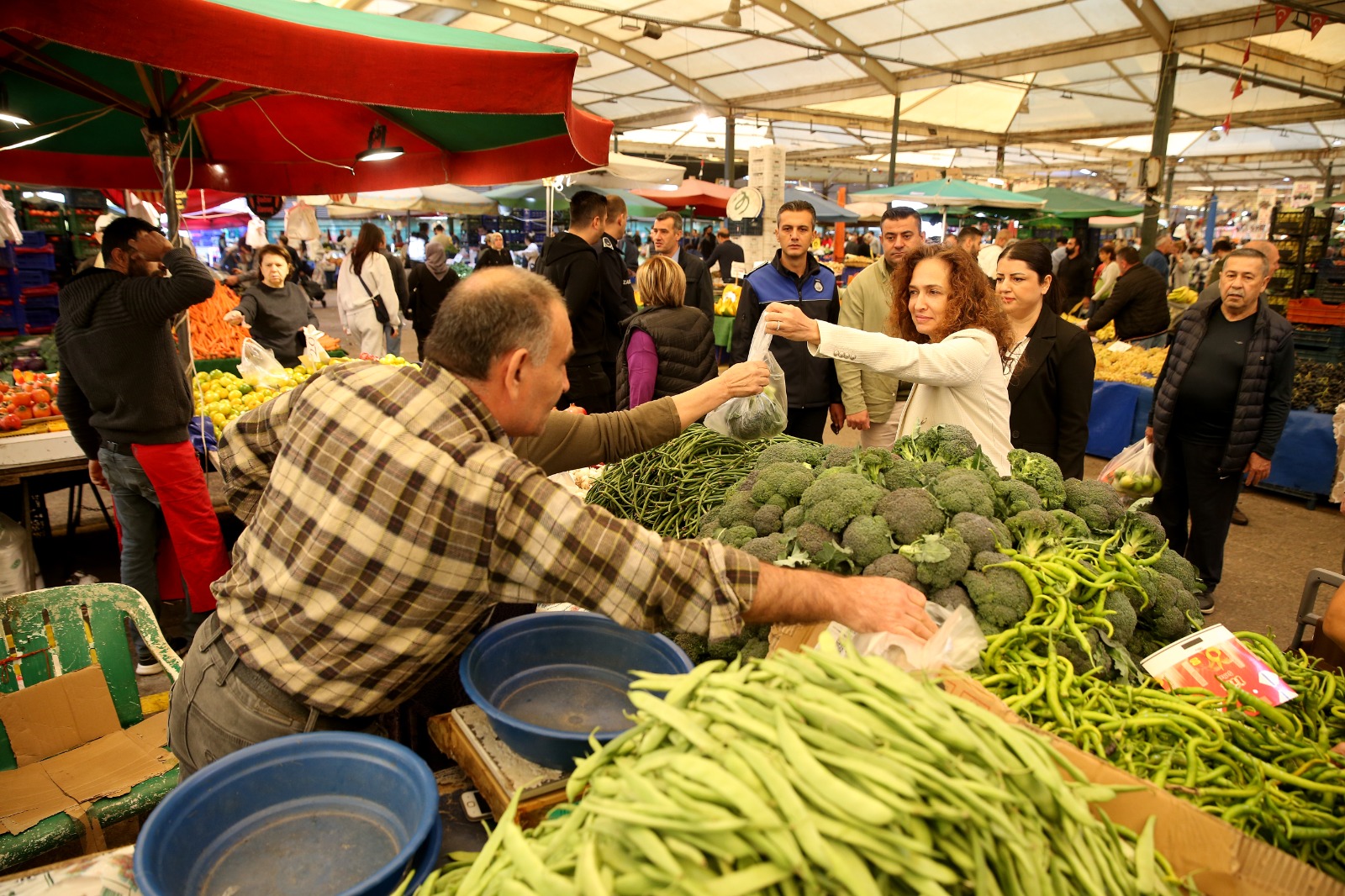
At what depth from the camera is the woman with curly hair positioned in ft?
9.12

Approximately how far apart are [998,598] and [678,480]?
1.48 m

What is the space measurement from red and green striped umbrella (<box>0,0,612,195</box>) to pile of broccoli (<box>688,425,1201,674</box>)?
186cm

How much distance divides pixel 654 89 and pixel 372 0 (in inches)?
322

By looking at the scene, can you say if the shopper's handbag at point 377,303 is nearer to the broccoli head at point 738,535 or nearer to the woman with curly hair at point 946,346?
the woman with curly hair at point 946,346

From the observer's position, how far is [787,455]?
2.69m

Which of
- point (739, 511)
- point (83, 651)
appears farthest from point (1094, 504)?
point (83, 651)

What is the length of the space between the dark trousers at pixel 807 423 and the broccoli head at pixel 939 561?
8.63 feet

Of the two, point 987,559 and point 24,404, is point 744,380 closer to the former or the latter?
point 987,559

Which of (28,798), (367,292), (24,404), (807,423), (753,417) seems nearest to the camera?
(28,798)

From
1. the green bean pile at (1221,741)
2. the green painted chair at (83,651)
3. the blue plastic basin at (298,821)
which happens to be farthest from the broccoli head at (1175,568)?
the green painted chair at (83,651)

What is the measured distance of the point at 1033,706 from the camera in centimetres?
159

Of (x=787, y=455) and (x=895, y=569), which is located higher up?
(x=787, y=455)

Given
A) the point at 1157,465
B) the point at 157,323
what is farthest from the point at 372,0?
the point at 1157,465

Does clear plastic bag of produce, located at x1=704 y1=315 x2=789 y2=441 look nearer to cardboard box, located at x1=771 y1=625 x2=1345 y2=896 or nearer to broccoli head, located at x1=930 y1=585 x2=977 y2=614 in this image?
broccoli head, located at x1=930 y1=585 x2=977 y2=614
